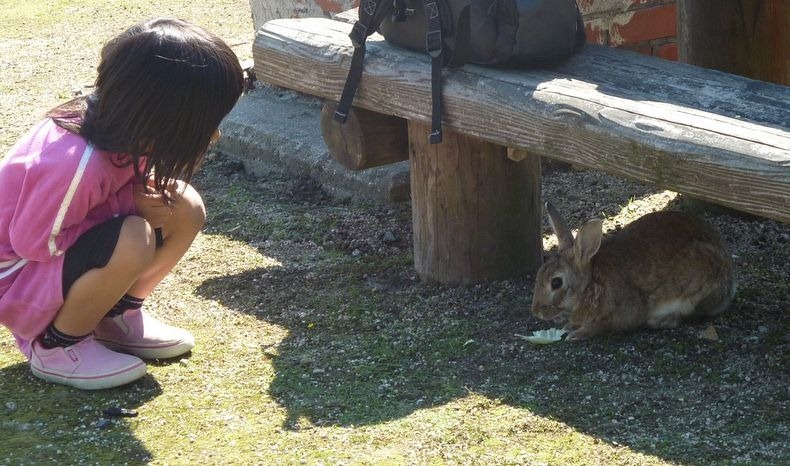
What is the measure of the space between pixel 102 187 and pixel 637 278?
6.00 ft

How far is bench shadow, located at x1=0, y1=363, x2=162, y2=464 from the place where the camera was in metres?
3.13

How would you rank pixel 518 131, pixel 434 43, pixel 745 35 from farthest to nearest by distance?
pixel 745 35 < pixel 434 43 < pixel 518 131

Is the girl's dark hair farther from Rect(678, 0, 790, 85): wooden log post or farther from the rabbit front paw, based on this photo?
Rect(678, 0, 790, 85): wooden log post

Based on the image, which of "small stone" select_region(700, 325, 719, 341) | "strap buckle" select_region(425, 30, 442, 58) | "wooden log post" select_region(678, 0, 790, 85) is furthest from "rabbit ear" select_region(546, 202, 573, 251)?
"wooden log post" select_region(678, 0, 790, 85)

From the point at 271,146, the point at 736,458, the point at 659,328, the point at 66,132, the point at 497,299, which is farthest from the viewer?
the point at 271,146

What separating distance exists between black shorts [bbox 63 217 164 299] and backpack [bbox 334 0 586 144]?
1055mm

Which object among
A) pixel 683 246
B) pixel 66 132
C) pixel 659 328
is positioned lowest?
pixel 659 328

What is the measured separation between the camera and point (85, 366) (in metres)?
3.51

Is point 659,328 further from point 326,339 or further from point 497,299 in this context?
point 326,339

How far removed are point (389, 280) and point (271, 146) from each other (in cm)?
168

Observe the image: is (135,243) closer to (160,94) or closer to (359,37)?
(160,94)

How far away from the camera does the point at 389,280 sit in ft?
14.5

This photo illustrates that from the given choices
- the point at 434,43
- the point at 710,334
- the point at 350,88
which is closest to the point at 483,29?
the point at 434,43

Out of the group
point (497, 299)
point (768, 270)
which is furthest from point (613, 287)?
point (768, 270)
